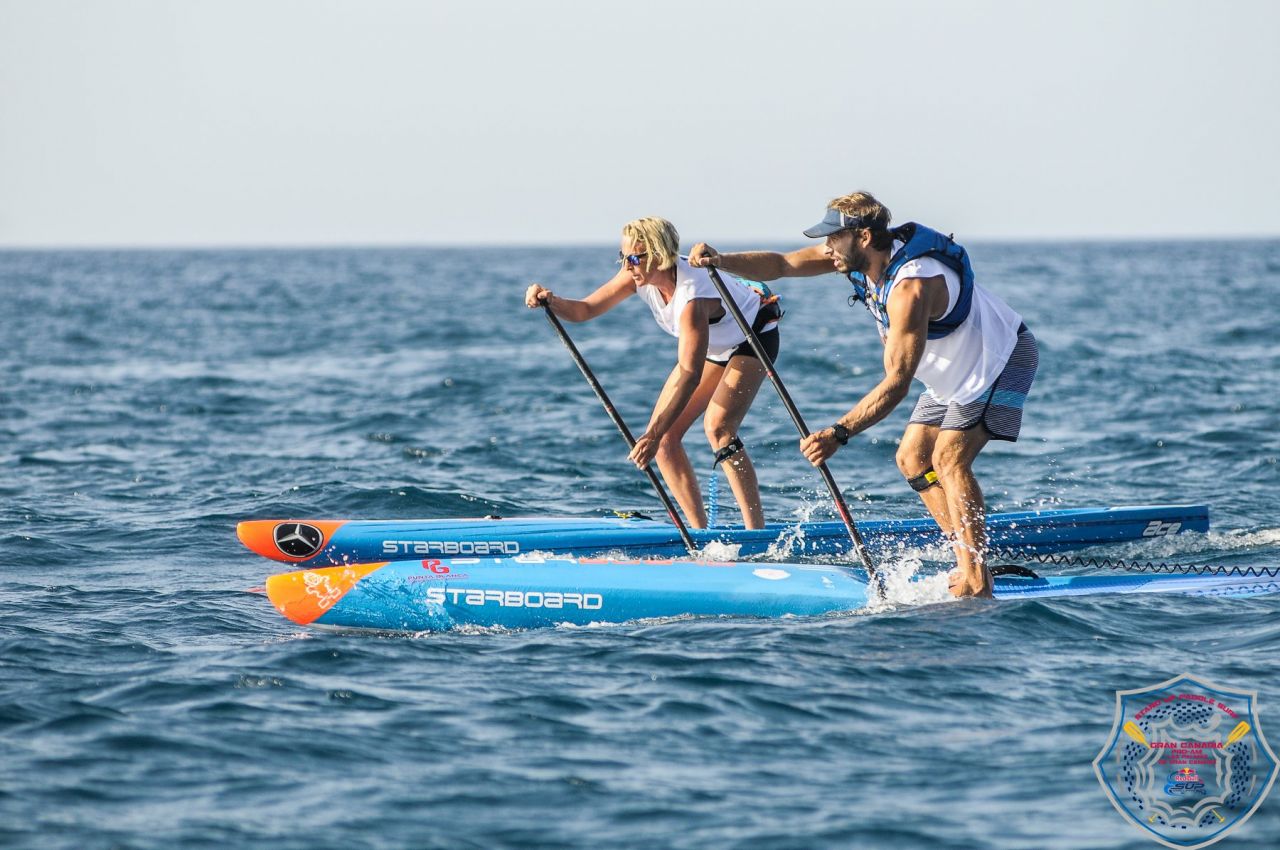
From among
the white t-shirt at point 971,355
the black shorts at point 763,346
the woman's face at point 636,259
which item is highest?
the woman's face at point 636,259

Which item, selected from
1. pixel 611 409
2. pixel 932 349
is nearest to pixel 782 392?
pixel 932 349

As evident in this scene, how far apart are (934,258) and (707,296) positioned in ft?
5.23

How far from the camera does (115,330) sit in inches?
1264

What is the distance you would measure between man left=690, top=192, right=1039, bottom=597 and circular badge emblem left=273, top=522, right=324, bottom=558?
3.32 meters

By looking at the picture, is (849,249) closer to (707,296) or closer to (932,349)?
(932,349)

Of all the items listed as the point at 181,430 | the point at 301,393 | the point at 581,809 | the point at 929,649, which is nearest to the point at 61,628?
the point at 581,809

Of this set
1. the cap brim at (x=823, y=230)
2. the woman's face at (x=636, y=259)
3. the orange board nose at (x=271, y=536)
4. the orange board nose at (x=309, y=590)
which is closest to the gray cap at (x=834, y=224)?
the cap brim at (x=823, y=230)

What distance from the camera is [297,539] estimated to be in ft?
29.9

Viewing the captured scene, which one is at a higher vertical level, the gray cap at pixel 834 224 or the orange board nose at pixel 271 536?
the gray cap at pixel 834 224

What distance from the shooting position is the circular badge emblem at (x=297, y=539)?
9.11 metres

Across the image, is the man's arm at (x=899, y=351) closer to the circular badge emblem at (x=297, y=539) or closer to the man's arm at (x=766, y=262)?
the man's arm at (x=766, y=262)

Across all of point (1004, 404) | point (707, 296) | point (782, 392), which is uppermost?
point (707, 296)

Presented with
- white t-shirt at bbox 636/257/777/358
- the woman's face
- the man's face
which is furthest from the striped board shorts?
the woman's face

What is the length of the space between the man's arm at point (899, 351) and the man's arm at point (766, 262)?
2.04 feet
